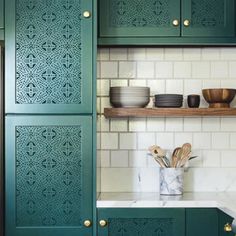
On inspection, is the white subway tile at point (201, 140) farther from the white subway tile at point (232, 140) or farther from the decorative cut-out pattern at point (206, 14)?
the decorative cut-out pattern at point (206, 14)

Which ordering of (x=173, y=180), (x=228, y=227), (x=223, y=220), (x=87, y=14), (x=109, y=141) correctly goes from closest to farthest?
(x=228, y=227)
(x=223, y=220)
(x=87, y=14)
(x=173, y=180)
(x=109, y=141)

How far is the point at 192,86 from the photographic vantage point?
3.31 m

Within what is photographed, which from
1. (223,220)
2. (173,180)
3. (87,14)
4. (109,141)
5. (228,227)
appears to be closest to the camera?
(228,227)

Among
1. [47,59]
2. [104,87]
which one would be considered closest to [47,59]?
[47,59]

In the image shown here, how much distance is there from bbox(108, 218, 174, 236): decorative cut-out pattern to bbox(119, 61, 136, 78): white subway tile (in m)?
1.04

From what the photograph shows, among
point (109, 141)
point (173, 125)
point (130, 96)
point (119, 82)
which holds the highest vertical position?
point (119, 82)

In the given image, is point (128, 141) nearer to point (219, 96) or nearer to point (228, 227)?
point (219, 96)

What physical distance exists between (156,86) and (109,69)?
0.35 m

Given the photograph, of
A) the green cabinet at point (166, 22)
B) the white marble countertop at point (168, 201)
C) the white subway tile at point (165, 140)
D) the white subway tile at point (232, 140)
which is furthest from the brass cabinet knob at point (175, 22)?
the white marble countertop at point (168, 201)

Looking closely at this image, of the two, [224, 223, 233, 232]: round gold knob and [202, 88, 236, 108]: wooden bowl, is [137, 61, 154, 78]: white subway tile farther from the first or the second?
[224, 223, 233, 232]: round gold knob

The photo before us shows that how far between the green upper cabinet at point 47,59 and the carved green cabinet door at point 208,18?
0.68 metres

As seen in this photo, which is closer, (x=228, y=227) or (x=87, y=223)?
(x=228, y=227)

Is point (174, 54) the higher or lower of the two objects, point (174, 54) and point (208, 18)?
the lower

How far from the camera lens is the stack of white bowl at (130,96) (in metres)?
3.08
